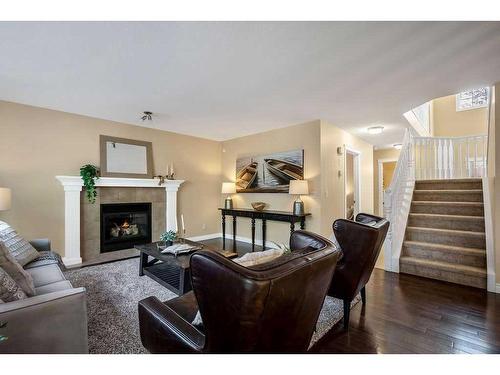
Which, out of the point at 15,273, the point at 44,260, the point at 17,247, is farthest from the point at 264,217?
the point at 15,273

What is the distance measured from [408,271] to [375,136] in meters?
3.19

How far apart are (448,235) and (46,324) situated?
4.50 metres

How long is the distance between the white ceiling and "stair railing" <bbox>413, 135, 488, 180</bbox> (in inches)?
74.1

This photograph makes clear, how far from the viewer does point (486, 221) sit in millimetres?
3207

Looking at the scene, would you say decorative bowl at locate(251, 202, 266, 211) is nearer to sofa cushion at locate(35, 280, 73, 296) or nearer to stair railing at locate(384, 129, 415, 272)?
stair railing at locate(384, 129, 415, 272)

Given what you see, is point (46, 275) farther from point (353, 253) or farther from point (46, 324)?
point (353, 253)

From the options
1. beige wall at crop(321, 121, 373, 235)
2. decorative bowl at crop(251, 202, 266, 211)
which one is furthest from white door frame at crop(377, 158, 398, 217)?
decorative bowl at crop(251, 202, 266, 211)

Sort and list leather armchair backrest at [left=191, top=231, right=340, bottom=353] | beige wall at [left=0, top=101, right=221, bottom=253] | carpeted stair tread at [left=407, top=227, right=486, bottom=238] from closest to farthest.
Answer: leather armchair backrest at [left=191, top=231, right=340, bottom=353] → carpeted stair tread at [left=407, top=227, right=486, bottom=238] → beige wall at [left=0, top=101, right=221, bottom=253]

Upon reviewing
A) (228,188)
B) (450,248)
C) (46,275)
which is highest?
(228,188)

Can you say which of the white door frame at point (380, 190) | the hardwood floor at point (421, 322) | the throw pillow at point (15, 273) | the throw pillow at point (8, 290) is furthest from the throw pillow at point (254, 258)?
the white door frame at point (380, 190)

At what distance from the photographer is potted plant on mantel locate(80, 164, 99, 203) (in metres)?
3.79

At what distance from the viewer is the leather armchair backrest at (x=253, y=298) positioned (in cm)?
86

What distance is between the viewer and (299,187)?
4.10 m

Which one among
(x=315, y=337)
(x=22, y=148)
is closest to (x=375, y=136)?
(x=315, y=337)
